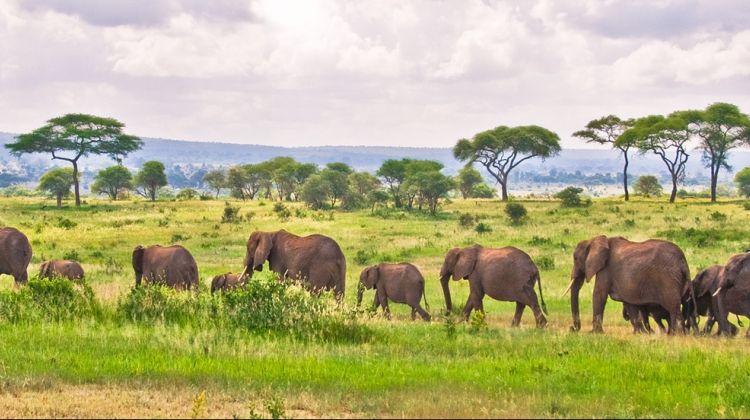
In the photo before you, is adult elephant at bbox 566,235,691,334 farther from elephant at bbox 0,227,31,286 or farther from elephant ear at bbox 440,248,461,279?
elephant at bbox 0,227,31,286

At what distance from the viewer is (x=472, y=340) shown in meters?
14.0

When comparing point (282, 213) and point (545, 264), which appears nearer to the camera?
point (545, 264)

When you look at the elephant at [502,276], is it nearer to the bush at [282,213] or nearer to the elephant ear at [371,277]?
the elephant ear at [371,277]

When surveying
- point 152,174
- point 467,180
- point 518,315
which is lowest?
point 518,315

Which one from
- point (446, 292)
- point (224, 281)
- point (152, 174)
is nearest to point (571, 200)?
point (446, 292)

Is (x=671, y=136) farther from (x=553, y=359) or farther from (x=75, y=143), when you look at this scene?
(x=553, y=359)

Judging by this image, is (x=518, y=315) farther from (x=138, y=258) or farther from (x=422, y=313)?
(x=138, y=258)

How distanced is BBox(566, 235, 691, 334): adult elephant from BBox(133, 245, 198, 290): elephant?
9.20m

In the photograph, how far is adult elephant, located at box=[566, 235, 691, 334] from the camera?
52.9ft

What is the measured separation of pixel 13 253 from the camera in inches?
851

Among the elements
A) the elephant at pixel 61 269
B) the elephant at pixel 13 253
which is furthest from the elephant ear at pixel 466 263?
the elephant at pixel 13 253

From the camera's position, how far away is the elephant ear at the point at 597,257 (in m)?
17.1

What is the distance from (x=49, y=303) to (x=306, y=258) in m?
5.69

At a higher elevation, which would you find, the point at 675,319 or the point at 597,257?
the point at 597,257
